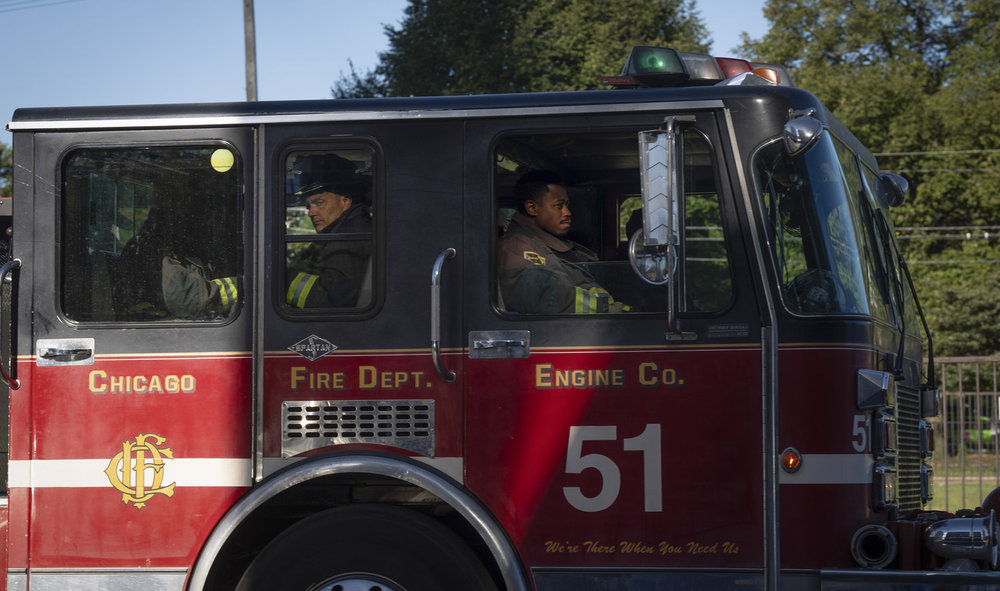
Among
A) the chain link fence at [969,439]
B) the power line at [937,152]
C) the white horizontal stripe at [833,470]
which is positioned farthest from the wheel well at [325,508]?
the power line at [937,152]

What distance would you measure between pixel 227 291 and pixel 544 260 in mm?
1350

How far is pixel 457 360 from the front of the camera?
465 cm

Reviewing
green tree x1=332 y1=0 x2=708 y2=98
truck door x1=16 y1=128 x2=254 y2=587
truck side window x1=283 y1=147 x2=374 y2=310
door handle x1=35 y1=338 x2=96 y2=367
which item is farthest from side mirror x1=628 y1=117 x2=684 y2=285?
green tree x1=332 y1=0 x2=708 y2=98

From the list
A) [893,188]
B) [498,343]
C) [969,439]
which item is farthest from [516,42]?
[498,343]

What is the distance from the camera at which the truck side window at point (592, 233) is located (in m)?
4.56

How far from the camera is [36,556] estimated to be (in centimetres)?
475

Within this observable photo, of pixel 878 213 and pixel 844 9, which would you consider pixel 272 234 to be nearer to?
pixel 878 213

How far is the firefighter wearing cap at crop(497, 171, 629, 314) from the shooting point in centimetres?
467

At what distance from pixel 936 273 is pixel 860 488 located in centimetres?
3131

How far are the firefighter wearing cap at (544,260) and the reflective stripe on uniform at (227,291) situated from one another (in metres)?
1.13

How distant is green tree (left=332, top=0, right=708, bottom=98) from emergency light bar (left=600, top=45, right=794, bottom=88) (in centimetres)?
2405

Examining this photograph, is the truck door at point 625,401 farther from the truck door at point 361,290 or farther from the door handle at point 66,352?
the door handle at point 66,352

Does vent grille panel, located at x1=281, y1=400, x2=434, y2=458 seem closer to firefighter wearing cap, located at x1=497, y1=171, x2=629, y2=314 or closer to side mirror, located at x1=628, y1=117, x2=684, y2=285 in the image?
firefighter wearing cap, located at x1=497, y1=171, x2=629, y2=314

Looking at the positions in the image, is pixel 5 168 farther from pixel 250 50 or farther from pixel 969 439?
pixel 969 439
